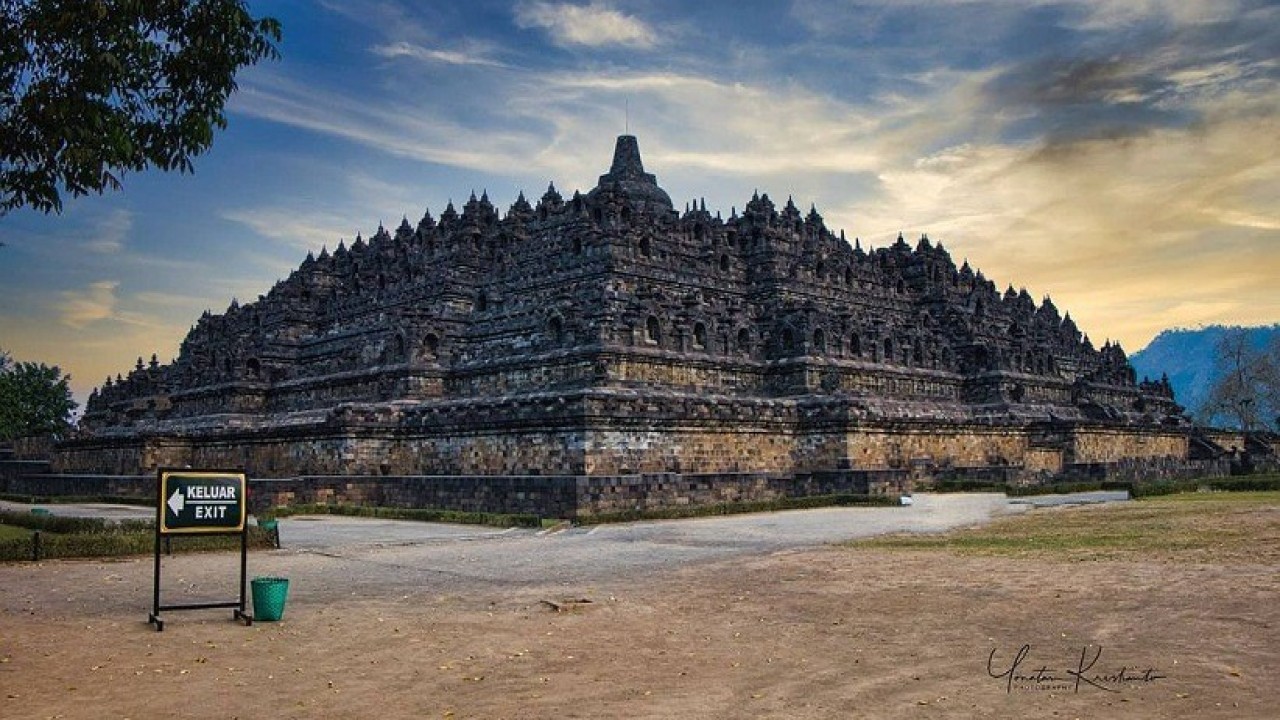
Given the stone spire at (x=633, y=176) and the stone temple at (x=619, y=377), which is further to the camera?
the stone spire at (x=633, y=176)

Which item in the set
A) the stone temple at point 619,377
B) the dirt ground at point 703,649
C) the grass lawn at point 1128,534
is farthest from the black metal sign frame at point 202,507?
the stone temple at point 619,377

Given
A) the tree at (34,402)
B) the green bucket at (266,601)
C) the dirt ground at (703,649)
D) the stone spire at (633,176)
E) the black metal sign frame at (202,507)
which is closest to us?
the dirt ground at (703,649)

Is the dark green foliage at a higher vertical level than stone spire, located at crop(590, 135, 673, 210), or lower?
lower

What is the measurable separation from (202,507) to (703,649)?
858cm

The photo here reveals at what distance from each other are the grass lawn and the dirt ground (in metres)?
2.07

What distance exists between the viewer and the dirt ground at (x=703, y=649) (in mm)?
10648

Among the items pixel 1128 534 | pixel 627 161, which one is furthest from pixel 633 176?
pixel 1128 534

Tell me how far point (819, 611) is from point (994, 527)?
14792mm

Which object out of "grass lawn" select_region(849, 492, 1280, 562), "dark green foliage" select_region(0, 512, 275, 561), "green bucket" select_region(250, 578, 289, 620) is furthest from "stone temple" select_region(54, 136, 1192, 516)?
"green bucket" select_region(250, 578, 289, 620)

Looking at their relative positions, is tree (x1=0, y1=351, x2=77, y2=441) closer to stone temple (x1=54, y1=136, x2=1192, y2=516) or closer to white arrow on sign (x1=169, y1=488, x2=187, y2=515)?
stone temple (x1=54, y1=136, x2=1192, y2=516)

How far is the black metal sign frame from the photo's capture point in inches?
625

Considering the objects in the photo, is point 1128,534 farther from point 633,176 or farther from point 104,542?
point 633,176

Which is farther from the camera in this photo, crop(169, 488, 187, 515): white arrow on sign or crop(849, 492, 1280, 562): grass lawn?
crop(849, 492, 1280, 562): grass lawn

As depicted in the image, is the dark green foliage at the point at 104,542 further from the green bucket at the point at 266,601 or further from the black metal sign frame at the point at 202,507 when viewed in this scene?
the green bucket at the point at 266,601
